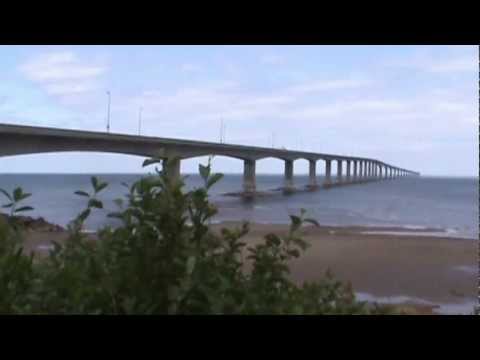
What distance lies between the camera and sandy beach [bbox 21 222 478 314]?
14.6m

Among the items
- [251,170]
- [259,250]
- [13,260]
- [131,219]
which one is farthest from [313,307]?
[251,170]

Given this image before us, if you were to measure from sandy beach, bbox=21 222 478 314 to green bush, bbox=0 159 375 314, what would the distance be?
27.5 ft

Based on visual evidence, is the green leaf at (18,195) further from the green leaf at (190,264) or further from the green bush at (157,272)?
the green leaf at (190,264)

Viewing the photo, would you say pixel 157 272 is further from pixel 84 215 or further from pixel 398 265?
pixel 398 265

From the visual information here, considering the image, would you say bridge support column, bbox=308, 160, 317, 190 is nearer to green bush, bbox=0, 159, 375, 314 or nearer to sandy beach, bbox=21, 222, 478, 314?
sandy beach, bbox=21, 222, 478, 314

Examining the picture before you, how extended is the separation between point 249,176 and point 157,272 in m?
72.1

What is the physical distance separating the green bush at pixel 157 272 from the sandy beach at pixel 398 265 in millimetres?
8390

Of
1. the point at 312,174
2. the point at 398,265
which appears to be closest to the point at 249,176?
the point at 312,174

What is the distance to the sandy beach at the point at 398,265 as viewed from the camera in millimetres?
14614

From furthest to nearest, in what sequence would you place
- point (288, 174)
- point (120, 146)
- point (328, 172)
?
1. point (328, 172)
2. point (288, 174)
3. point (120, 146)

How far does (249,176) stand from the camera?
74062 millimetres

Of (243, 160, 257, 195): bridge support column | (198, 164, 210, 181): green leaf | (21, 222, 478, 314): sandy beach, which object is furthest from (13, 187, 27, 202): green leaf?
(243, 160, 257, 195): bridge support column
